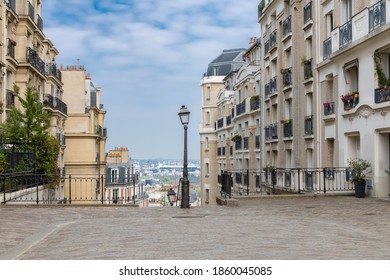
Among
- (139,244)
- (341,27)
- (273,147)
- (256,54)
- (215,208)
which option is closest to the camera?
(139,244)

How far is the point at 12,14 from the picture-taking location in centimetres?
3481

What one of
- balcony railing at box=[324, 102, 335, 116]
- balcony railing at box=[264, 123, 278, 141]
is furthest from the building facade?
balcony railing at box=[324, 102, 335, 116]

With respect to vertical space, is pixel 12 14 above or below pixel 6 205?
above

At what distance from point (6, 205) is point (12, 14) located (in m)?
19.1

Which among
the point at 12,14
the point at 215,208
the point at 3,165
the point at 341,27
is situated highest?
the point at 12,14

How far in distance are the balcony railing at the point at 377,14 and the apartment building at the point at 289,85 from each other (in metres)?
7.41

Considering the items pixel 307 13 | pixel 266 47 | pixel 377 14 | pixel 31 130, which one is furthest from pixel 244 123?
pixel 377 14

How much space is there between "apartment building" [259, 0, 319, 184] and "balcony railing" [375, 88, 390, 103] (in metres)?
7.05

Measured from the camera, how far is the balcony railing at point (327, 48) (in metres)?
25.9

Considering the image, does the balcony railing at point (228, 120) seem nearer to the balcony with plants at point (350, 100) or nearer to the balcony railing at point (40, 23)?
the balcony railing at point (40, 23)

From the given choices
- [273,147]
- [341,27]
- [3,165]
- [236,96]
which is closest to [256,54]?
[236,96]

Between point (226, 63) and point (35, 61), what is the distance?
33598mm

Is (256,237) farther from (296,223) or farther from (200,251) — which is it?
(296,223)

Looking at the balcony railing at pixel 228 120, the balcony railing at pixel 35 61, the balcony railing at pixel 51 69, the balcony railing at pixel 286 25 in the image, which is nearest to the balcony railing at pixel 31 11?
the balcony railing at pixel 35 61
